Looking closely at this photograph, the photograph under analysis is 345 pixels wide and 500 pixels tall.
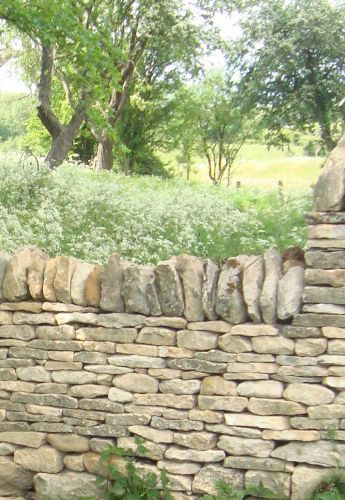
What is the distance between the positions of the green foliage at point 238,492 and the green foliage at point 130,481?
0.26 meters

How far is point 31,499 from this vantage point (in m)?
3.90

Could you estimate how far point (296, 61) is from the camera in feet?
65.6

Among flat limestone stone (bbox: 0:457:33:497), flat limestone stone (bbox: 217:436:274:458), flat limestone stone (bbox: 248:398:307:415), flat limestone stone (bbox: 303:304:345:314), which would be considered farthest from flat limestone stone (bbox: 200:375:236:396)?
flat limestone stone (bbox: 0:457:33:497)

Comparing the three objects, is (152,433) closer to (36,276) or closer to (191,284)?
(191,284)

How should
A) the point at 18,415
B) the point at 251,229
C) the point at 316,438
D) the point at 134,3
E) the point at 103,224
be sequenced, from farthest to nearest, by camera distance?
the point at 134,3 → the point at 251,229 → the point at 103,224 → the point at 18,415 → the point at 316,438

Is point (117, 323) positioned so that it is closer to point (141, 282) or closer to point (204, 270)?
point (141, 282)

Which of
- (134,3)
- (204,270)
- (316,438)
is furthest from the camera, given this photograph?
(134,3)

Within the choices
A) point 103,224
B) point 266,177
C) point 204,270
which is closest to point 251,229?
point 103,224

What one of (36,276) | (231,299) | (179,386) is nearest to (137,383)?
(179,386)

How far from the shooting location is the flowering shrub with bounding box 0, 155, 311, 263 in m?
7.59

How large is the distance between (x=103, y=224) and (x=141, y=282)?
17.0 feet

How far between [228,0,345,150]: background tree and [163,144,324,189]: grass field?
6.98 metres

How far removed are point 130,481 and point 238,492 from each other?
592 millimetres

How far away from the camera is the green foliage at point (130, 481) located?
3.58m
